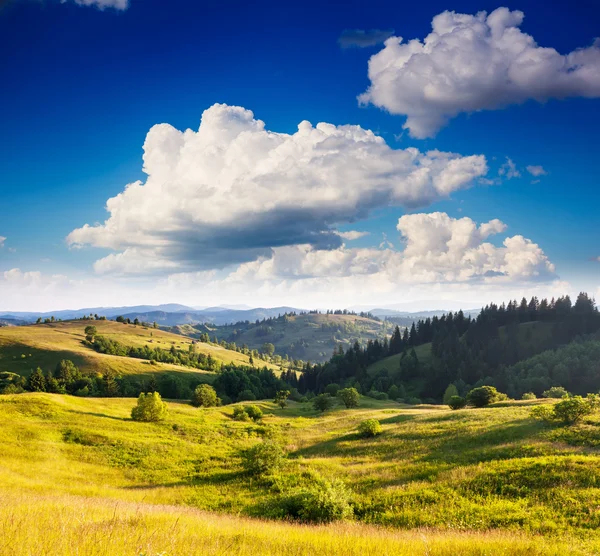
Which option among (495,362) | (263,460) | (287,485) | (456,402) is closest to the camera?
(287,485)

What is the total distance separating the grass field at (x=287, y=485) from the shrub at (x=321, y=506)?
1.24m

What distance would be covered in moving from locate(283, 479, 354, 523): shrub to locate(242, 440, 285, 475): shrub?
1222 centimetres

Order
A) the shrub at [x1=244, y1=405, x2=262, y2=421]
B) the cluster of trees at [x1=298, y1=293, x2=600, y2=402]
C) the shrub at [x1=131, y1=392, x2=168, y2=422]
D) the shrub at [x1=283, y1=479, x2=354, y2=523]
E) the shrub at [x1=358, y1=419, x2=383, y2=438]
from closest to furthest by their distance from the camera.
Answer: the shrub at [x1=283, y1=479, x2=354, y2=523] < the shrub at [x1=358, y1=419, x2=383, y2=438] < the shrub at [x1=131, y1=392, x2=168, y2=422] < the shrub at [x1=244, y1=405, x2=262, y2=421] < the cluster of trees at [x1=298, y1=293, x2=600, y2=402]

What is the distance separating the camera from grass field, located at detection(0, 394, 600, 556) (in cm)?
868

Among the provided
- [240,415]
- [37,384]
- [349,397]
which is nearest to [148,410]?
[240,415]

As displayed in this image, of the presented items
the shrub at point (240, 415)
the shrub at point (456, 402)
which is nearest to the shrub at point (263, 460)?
the shrub at point (240, 415)

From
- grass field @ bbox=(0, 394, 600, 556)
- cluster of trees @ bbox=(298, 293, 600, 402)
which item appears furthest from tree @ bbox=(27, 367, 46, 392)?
cluster of trees @ bbox=(298, 293, 600, 402)

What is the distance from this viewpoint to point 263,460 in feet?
101

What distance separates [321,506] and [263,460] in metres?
15.0

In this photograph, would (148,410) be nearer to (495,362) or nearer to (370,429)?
(370,429)

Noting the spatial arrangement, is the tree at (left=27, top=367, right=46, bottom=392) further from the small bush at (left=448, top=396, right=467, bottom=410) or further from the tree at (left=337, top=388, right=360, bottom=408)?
the small bush at (left=448, top=396, right=467, bottom=410)

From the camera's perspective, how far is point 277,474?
96.2ft

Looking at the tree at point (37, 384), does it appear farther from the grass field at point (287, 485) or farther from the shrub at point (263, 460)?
the shrub at point (263, 460)

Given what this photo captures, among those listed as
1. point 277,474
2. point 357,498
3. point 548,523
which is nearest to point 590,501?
point 548,523
